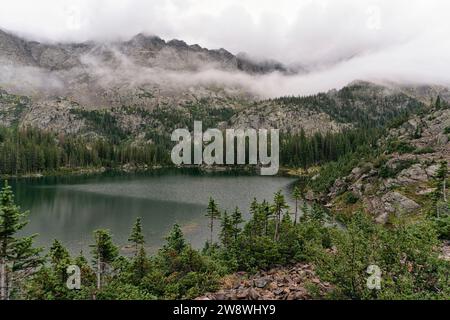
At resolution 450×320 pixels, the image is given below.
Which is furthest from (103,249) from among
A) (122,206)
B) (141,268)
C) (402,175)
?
(402,175)

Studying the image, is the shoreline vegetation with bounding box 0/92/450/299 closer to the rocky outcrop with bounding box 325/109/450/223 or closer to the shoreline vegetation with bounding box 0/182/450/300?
the shoreline vegetation with bounding box 0/182/450/300

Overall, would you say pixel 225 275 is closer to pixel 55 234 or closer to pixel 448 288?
pixel 448 288

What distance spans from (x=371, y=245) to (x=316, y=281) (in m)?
9.06

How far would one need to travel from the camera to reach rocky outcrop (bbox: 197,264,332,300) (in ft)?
99.1

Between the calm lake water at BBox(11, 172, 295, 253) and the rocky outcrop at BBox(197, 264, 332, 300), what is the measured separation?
29.1 metres

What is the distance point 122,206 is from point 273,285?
262ft

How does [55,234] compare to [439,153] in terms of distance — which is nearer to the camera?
[55,234]

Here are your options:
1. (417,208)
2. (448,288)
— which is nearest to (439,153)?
(417,208)

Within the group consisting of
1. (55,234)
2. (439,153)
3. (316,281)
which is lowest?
(55,234)

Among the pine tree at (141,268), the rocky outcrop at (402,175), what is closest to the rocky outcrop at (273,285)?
the pine tree at (141,268)

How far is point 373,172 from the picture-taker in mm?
95750
